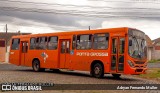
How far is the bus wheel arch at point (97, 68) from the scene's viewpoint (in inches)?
853

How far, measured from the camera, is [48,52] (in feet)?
86.4

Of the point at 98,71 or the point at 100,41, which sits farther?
the point at 100,41

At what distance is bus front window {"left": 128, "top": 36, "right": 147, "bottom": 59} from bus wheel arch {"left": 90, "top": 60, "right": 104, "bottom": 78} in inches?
90.3

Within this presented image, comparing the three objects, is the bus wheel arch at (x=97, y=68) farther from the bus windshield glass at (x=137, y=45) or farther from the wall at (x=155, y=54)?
the wall at (x=155, y=54)

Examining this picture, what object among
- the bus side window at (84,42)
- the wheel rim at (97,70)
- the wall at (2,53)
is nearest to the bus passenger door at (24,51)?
the bus side window at (84,42)

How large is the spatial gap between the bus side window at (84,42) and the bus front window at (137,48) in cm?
316

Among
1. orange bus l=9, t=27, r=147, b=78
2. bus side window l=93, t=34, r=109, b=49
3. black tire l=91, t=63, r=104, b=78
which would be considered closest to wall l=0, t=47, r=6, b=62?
orange bus l=9, t=27, r=147, b=78

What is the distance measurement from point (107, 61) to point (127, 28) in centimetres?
240

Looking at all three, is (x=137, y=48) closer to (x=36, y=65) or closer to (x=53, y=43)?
(x=53, y=43)

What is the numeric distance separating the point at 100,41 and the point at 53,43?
5.16 m

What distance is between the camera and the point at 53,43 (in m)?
25.9

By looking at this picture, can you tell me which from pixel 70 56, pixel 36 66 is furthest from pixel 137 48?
pixel 36 66

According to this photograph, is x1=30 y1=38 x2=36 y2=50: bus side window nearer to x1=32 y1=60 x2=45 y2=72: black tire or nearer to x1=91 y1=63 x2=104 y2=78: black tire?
x1=32 y1=60 x2=45 y2=72: black tire

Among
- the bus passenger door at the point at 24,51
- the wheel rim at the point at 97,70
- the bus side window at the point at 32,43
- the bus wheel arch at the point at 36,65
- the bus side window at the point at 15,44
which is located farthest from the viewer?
the bus side window at the point at 15,44
